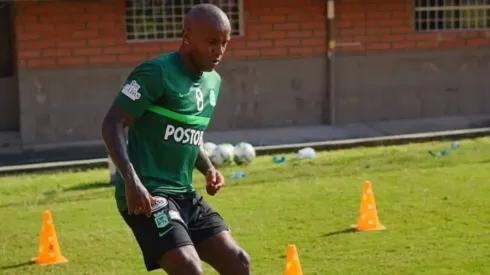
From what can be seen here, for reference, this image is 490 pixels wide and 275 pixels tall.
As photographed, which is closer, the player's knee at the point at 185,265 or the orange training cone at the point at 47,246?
the player's knee at the point at 185,265

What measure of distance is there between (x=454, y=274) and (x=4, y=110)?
10.6m

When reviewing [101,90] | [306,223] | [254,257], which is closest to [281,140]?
[101,90]

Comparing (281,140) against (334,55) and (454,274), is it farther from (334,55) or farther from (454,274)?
(454,274)

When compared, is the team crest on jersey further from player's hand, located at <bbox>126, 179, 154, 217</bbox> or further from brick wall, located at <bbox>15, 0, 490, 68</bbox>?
brick wall, located at <bbox>15, 0, 490, 68</bbox>

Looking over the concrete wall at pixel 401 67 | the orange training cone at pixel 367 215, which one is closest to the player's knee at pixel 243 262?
the orange training cone at pixel 367 215

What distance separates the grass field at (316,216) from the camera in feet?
28.0

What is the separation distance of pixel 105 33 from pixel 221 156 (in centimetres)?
386

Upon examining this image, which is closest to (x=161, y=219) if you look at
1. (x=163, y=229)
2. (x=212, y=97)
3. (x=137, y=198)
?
(x=163, y=229)

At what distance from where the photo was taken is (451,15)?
62.1 feet

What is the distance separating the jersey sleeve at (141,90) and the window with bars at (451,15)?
13550mm

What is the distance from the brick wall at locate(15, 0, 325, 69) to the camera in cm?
1630

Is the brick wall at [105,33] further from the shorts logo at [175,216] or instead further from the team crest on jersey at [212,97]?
the shorts logo at [175,216]

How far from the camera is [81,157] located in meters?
15.9

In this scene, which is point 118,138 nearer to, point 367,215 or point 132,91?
point 132,91
